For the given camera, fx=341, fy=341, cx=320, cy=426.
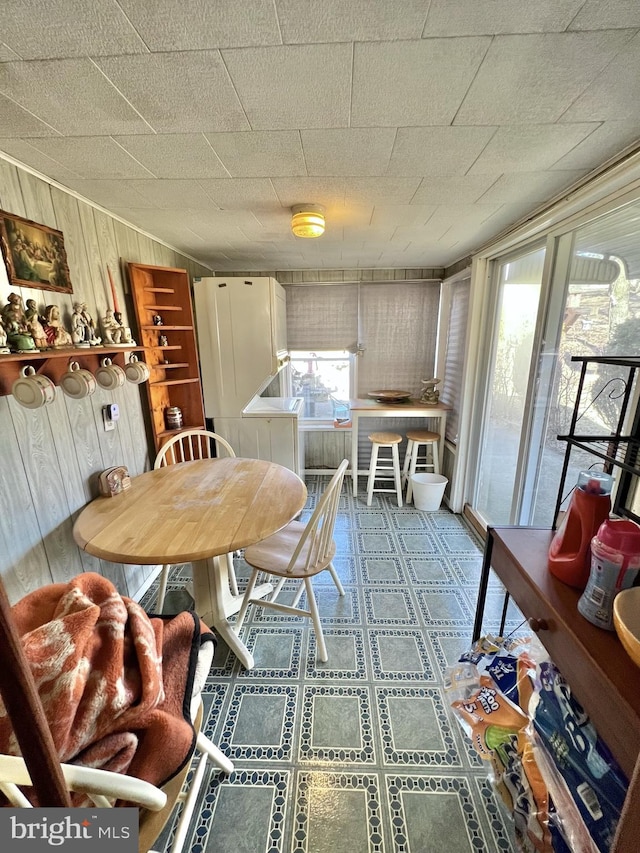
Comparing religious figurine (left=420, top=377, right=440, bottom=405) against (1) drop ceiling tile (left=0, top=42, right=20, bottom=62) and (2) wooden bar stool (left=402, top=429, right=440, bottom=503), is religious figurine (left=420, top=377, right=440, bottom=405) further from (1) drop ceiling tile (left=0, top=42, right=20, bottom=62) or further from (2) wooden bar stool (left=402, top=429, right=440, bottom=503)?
(1) drop ceiling tile (left=0, top=42, right=20, bottom=62)

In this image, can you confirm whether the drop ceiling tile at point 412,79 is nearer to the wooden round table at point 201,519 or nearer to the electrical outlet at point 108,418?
the wooden round table at point 201,519

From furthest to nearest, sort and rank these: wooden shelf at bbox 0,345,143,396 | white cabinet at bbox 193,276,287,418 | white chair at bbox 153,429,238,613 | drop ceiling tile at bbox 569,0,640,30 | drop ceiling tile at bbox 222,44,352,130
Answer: white cabinet at bbox 193,276,287,418 < white chair at bbox 153,429,238,613 < wooden shelf at bbox 0,345,143,396 < drop ceiling tile at bbox 222,44,352,130 < drop ceiling tile at bbox 569,0,640,30

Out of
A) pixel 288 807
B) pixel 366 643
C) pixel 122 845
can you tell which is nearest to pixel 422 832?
pixel 288 807

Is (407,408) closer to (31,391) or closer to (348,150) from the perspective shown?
(348,150)

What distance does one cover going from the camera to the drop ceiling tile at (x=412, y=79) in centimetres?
76

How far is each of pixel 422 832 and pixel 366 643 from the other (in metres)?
0.70

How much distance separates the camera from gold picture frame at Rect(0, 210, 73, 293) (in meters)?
1.26

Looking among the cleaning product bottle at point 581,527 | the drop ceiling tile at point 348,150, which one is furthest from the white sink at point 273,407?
the cleaning product bottle at point 581,527

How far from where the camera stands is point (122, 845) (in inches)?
24.9

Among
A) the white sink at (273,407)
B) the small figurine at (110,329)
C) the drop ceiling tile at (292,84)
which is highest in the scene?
the drop ceiling tile at (292,84)

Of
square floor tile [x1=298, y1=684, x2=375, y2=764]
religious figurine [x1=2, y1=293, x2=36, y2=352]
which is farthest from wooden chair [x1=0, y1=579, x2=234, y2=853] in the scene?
religious figurine [x1=2, y1=293, x2=36, y2=352]

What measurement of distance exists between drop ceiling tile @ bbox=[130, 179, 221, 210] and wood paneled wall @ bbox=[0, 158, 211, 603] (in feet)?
1.14

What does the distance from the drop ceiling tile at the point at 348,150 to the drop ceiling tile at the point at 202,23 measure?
363 millimetres

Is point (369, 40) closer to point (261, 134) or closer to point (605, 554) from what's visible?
point (261, 134)
